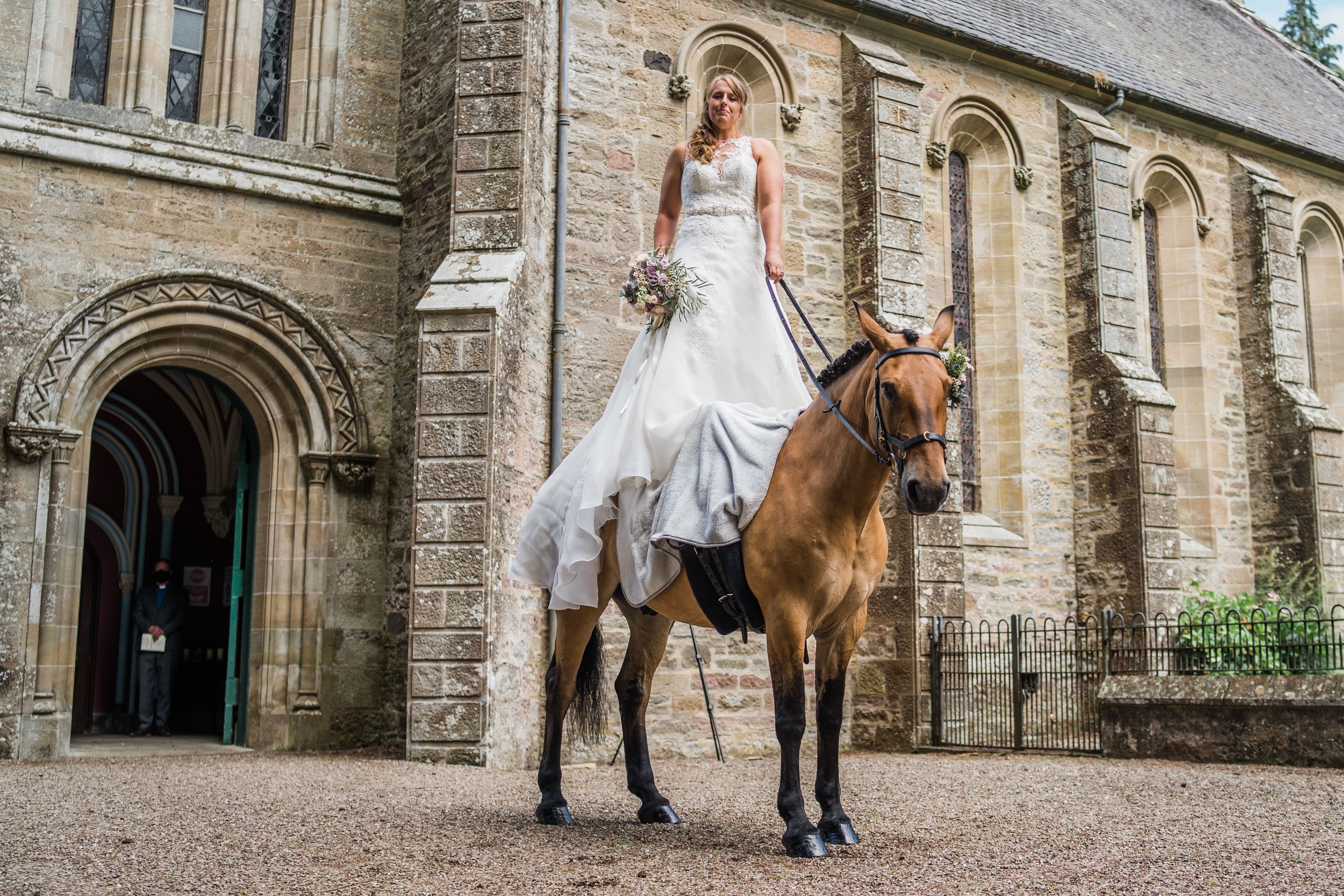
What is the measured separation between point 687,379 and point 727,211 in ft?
2.96

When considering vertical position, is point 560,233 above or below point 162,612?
above

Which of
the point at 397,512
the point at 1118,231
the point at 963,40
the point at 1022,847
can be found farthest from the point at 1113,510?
the point at 1022,847

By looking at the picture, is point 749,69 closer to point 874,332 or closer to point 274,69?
point 274,69

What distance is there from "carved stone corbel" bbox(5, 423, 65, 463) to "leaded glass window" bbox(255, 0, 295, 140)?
346 cm

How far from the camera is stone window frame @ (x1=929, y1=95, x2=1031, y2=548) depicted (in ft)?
44.8

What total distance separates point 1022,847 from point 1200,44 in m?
18.0

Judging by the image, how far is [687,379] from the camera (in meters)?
5.53

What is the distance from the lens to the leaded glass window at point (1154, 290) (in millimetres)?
16344

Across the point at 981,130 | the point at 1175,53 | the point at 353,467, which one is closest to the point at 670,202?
the point at 353,467

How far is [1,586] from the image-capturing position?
29.6 feet

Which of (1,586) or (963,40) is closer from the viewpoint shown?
(1,586)

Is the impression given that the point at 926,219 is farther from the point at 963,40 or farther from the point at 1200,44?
the point at 1200,44

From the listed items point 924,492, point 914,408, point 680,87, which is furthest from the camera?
point 680,87

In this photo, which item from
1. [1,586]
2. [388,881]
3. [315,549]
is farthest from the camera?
[315,549]
